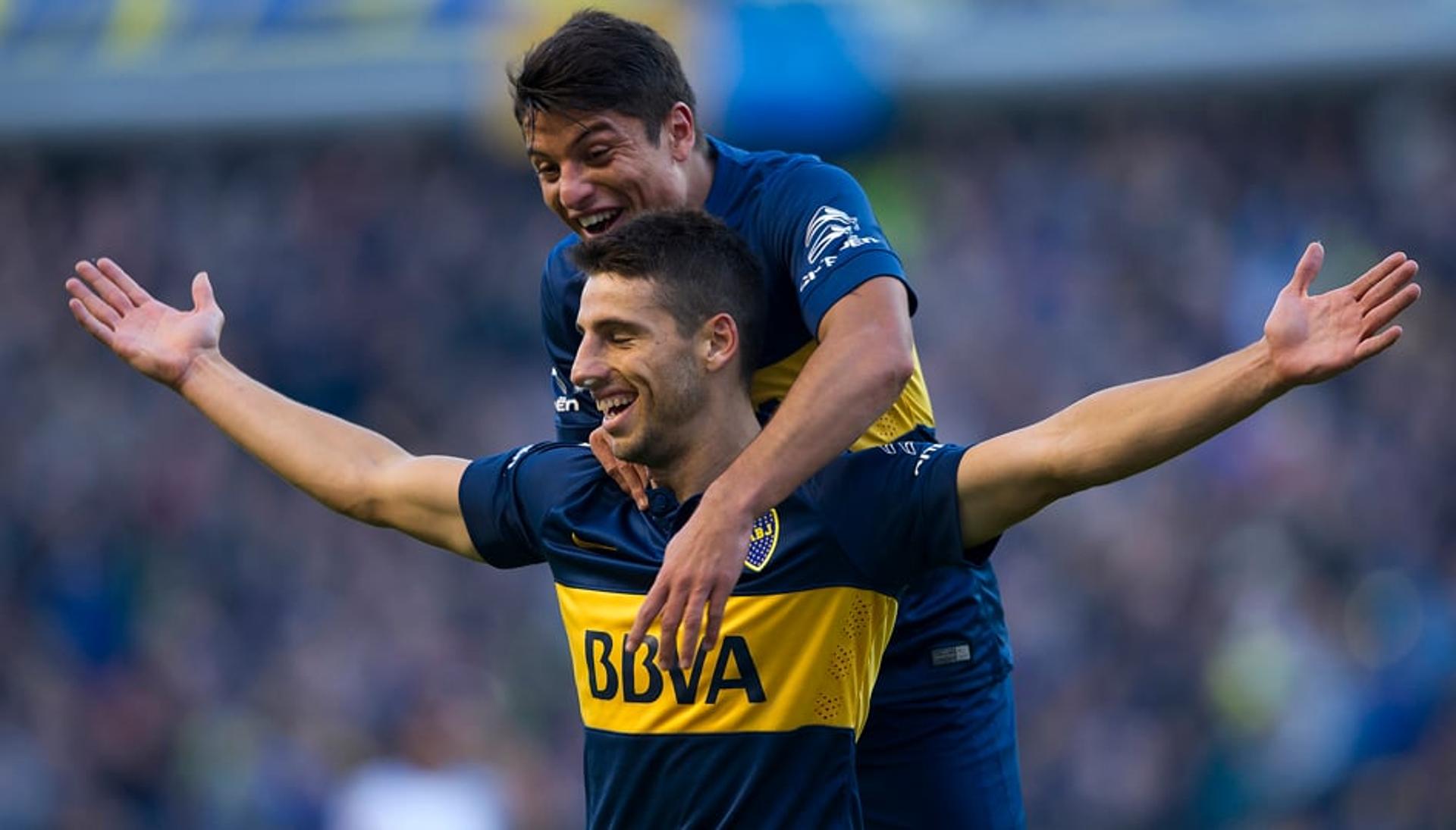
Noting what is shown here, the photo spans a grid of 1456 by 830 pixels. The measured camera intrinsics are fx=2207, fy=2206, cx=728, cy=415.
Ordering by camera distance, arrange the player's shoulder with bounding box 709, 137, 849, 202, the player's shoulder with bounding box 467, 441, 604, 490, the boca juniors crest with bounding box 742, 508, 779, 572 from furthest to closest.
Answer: the player's shoulder with bounding box 709, 137, 849, 202
the player's shoulder with bounding box 467, 441, 604, 490
the boca juniors crest with bounding box 742, 508, 779, 572

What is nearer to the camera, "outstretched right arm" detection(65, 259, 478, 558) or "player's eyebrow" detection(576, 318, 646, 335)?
"player's eyebrow" detection(576, 318, 646, 335)

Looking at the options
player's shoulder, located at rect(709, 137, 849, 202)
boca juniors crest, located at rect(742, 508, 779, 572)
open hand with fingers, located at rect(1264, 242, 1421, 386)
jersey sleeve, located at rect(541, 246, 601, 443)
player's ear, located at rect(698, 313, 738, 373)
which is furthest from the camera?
jersey sleeve, located at rect(541, 246, 601, 443)

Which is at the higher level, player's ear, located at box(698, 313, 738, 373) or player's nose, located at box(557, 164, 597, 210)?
player's nose, located at box(557, 164, 597, 210)

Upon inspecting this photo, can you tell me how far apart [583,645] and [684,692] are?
0.83ft

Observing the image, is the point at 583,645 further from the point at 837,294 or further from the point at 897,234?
the point at 897,234

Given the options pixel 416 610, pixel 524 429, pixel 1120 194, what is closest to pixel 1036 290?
pixel 1120 194

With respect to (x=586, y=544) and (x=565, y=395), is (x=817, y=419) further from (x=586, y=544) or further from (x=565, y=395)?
(x=565, y=395)

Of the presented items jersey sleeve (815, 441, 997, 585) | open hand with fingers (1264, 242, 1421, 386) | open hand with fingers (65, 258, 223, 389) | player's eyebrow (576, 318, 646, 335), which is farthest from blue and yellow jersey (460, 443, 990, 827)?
open hand with fingers (65, 258, 223, 389)

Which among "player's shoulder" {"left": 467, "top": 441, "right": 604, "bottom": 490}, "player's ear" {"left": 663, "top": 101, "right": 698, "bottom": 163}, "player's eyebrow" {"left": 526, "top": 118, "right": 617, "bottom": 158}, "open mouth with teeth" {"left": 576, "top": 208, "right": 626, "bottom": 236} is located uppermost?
"player's ear" {"left": 663, "top": 101, "right": 698, "bottom": 163}

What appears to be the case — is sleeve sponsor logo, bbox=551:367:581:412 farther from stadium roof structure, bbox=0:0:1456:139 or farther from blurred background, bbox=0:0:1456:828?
stadium roof structure, bbox=0:0:1456:139

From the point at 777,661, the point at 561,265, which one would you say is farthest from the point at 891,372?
the point at 561,265

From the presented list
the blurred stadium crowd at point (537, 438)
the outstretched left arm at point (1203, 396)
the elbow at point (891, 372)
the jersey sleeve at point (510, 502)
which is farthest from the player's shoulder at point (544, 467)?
the blurred stadium crowd at point (537, 438)

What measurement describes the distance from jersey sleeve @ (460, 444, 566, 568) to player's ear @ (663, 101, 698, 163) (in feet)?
2.27

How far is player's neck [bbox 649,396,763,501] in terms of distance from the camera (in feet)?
13.1
